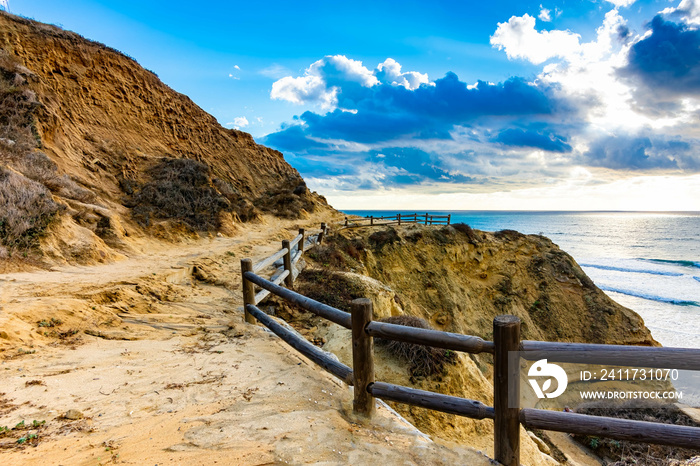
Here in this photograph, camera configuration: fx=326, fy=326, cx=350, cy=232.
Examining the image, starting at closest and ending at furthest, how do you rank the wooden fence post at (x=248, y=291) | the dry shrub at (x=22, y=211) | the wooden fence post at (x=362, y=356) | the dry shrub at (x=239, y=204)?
the wooden fence post at (x=362, y=356)
the wooden fence post at (x=248, y=291)
the dry shrub at (x=22, y=211)
the dry shrub at (x=239, y=204)

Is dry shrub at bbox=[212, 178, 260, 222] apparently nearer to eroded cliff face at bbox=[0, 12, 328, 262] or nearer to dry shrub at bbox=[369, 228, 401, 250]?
eroded cliff face at bbox=[0, 12, 328, 262]

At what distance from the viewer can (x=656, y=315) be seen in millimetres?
23641

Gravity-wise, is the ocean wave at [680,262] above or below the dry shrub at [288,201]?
below

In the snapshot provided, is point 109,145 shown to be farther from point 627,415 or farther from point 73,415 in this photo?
point 627,415

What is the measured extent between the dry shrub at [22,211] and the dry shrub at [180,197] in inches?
175

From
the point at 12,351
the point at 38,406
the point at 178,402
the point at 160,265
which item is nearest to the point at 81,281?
the point at 160,265

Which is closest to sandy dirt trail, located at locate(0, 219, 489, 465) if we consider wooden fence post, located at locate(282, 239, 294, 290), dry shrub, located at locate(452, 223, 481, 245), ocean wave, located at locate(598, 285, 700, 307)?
wooden fence post, located at locate(282, 239, 294, 290)

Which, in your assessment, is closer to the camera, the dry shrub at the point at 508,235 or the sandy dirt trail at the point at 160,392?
the sandy dirt trail at the point at 160,392

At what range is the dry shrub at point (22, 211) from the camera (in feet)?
24.0

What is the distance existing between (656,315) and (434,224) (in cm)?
1698

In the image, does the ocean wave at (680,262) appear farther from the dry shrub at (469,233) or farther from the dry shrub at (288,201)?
the dry shrub at (288,201)

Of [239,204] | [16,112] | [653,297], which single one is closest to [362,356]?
[16,112]

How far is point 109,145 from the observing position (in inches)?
694

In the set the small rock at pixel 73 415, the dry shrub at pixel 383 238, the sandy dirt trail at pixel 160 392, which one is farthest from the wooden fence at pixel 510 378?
the dry shrub at pixel 383 238
